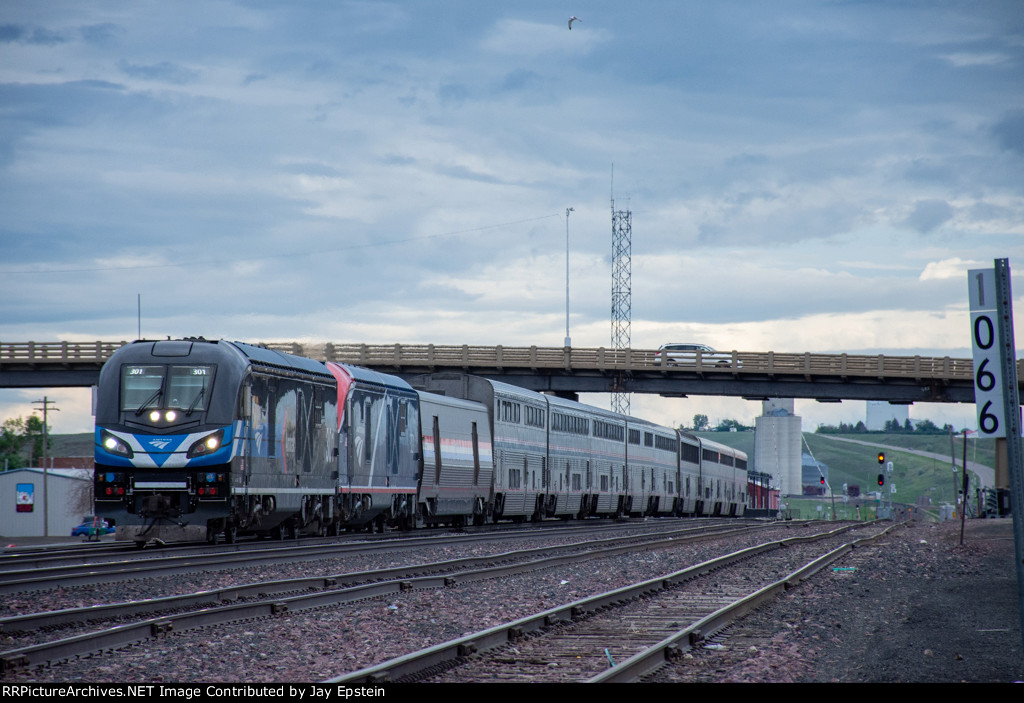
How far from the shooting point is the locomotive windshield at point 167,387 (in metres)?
22.2

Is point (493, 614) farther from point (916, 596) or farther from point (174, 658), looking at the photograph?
point (916, 596)

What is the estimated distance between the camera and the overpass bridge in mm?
62250

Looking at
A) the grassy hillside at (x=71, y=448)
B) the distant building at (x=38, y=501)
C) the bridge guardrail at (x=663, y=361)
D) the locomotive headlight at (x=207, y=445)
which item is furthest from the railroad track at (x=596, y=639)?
the grassy hillside at (x=71, y=448)

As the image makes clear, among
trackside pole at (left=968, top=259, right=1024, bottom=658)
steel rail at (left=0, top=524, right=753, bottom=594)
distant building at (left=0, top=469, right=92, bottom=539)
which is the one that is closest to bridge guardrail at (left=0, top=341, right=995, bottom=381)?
distant building at (left=0, top=469, right=92, bottom=539)

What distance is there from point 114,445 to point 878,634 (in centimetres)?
1466

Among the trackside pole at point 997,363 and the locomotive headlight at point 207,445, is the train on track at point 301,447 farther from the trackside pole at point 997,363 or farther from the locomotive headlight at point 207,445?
the trackside pole at point 997,363

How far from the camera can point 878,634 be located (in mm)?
13195

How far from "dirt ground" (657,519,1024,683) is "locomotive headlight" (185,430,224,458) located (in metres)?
10.7

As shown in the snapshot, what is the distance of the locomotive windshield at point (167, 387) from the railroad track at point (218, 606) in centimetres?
584

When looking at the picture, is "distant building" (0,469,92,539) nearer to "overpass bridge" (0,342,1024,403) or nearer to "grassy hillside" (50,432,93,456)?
"overpass bridge" (0,342,1024,403)

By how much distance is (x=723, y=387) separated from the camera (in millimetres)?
64250
